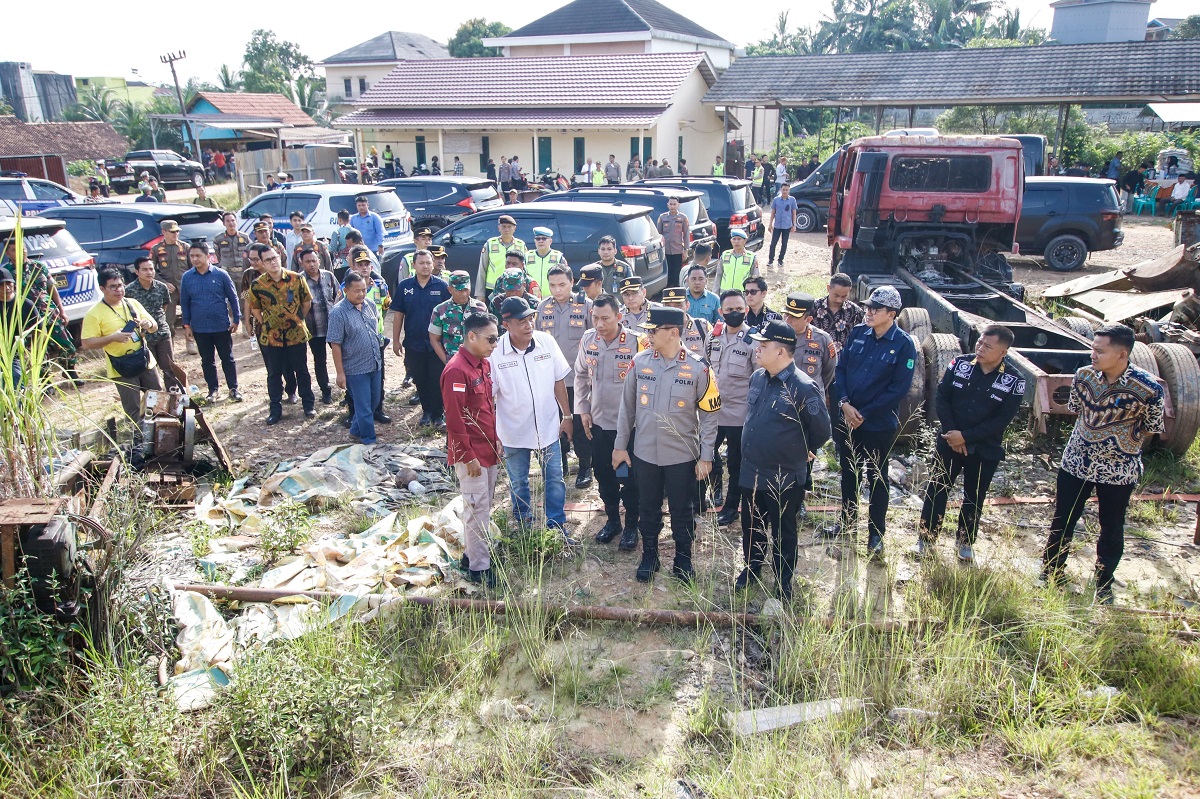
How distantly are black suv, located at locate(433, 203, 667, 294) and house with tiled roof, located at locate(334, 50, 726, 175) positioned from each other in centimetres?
1489

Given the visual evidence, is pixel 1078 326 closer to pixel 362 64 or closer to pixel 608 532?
pixel 608 532

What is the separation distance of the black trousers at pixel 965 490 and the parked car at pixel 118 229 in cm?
991

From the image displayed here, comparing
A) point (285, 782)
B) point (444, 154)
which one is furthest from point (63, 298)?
point (444, 154)

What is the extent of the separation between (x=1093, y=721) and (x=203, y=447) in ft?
21.3

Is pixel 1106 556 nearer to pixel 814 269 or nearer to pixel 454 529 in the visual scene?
pixel 454 529

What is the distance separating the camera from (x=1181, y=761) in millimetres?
3273

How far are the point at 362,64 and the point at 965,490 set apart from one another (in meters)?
54.8

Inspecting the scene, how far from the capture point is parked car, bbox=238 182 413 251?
12.5 meters

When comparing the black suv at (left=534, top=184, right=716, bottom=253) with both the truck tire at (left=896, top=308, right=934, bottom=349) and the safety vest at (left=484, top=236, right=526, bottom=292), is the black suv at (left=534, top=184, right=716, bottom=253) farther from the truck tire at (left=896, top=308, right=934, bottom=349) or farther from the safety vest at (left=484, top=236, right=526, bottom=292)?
the truck tire at (left=896, top=308, right=934, bottom=349)

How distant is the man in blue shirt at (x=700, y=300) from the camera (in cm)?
641

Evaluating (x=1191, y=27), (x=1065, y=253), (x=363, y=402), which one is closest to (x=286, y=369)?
(x=363, y=402)

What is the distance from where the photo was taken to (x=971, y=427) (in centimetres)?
474

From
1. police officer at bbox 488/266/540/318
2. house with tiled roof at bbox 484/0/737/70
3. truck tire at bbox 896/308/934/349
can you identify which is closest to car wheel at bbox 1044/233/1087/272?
truck tire at bbox 896/308/934/349

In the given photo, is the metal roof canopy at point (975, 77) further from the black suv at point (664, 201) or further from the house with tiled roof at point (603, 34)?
the black suv at point (664, 201)
